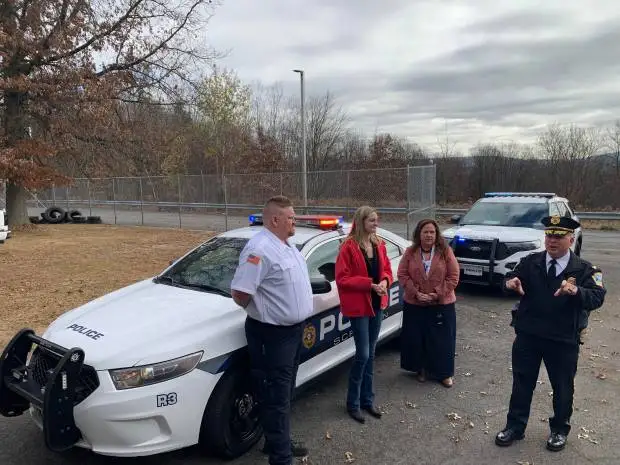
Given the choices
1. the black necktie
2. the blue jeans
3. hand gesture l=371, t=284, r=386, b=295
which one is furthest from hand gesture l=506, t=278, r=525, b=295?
the blue jeans

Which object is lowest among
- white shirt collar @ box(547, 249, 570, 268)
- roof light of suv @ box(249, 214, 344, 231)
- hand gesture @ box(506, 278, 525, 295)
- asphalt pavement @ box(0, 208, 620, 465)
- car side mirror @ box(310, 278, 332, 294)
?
asphalt pavement @ box(0, 208, 620, 465)

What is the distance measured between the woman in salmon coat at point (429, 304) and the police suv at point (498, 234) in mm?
3560

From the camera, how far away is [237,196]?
799 inches

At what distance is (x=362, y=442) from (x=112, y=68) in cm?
1818

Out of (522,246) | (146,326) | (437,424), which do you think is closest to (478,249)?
(522,246)

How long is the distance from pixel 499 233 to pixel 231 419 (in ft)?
20.3

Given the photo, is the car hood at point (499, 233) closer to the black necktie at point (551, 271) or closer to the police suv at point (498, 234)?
the police suv at point (498, 234)

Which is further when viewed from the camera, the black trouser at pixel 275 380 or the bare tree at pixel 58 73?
the bare tree at pixel 58 73

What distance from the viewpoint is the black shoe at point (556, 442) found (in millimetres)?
3535

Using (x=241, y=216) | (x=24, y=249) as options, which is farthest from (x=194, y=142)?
(x=24, y=249)

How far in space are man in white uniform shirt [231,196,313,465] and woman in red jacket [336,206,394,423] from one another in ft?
2.31

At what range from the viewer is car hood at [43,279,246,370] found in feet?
10.4

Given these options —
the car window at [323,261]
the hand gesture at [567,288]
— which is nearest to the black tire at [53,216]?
the car window at [323,261]

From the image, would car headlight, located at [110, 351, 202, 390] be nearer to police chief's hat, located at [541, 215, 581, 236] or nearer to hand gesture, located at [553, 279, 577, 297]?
hand gesture, located at [553, 279, 577, 297]
